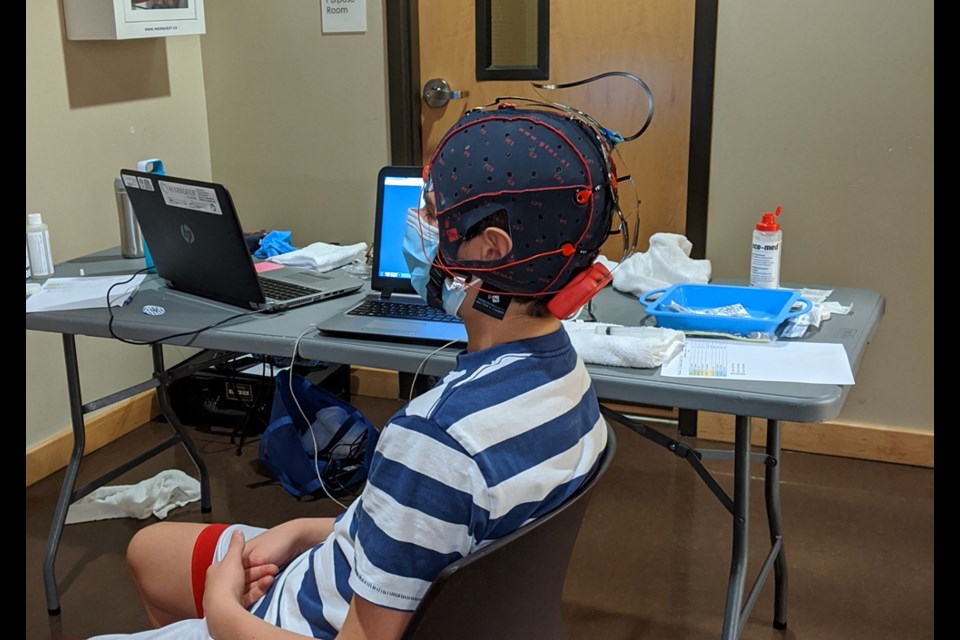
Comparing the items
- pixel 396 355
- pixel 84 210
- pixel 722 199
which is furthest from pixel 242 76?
pixel 396 355

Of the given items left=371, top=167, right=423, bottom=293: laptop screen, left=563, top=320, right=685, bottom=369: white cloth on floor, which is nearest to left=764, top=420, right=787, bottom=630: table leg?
left=563, top=320, right=685, bottom=369: white cloth on floor

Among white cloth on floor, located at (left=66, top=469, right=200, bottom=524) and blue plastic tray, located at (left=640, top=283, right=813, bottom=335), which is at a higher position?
blue plastic tray, located at (left=640, top=283, right=813, bottom=335)

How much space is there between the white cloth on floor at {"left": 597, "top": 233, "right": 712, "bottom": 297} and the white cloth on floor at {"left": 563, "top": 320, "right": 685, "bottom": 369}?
39cm

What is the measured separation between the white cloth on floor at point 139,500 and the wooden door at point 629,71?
61.7 inches

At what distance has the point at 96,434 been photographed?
325 centimetres

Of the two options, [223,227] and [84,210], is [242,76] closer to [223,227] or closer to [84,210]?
[84,210]

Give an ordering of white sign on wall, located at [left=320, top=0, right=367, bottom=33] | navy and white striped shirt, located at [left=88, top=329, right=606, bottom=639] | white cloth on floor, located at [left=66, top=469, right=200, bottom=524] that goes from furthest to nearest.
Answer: white sign on wall, located at [left=320, top=0, right=367, bottom=33]
white cloth on floor, located at [left=66, top=469, right=200, bottom=524]
navy and white striped shirt, located at [left=88, top=329, right=606, bottom=639]

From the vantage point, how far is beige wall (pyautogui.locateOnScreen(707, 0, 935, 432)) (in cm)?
281

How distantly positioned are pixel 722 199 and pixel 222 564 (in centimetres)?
215

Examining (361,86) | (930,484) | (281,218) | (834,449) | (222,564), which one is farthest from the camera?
(281,218)

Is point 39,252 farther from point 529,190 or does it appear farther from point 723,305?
point 529,190

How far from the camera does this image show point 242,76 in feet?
11.7

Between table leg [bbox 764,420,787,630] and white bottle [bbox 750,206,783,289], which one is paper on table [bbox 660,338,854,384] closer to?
table leg [bbox 764,420,787,630]

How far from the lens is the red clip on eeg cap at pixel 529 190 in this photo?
1.14 metres
